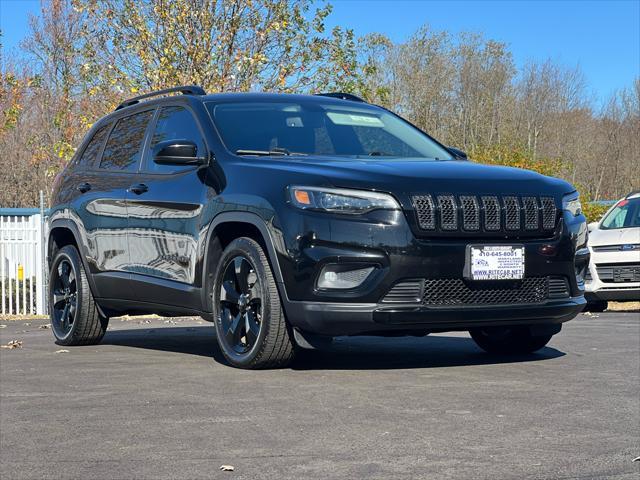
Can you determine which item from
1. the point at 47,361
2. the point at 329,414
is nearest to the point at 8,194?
the point at 47,361

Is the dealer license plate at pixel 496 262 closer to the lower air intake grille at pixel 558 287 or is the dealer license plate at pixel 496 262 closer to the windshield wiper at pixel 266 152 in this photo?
the lower air intake grille at pixel 558 287

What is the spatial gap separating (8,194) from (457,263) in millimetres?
38802

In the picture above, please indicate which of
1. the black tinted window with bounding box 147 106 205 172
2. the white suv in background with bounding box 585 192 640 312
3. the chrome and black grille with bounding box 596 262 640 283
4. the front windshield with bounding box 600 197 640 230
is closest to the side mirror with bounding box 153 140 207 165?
the black tinted window with bounding box 147 106 205 172

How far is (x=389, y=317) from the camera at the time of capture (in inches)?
265

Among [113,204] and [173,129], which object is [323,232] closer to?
[173,129]

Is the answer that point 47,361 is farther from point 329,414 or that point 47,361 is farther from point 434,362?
point 329,414

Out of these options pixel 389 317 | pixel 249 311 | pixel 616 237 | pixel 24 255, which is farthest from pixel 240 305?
pixel 24 255

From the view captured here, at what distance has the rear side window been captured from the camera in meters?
8.83

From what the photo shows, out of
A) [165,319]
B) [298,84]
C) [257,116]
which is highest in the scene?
[298,84]

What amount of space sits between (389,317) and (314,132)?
6.12 feet

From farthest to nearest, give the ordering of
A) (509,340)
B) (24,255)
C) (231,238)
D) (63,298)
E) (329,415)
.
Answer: (24,255)
(63,298)
(509,340)
(231,238)
(329,415)

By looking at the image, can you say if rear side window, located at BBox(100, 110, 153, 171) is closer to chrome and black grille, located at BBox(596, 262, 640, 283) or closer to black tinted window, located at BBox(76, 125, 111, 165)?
black tinted window, located at BBox(76, 125, 111, 165)

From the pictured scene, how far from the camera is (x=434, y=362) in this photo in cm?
779

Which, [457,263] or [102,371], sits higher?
[457,263]
